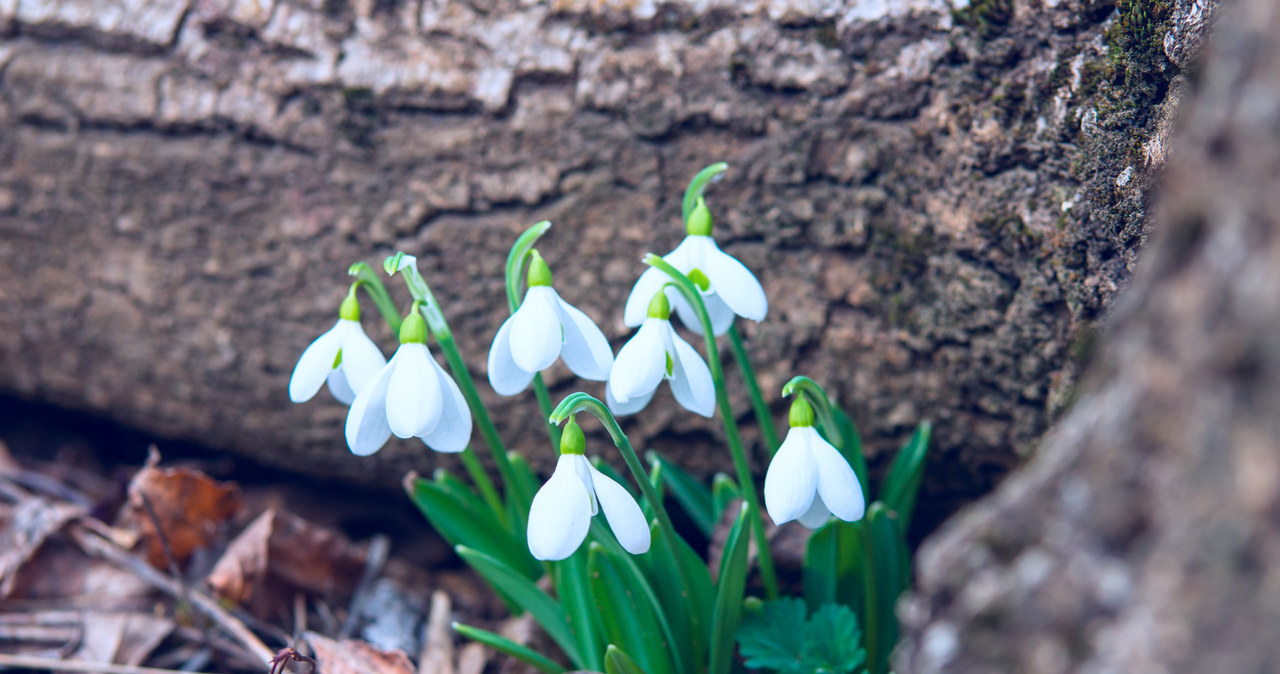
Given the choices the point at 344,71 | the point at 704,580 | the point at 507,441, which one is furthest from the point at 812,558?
the point at 344,71

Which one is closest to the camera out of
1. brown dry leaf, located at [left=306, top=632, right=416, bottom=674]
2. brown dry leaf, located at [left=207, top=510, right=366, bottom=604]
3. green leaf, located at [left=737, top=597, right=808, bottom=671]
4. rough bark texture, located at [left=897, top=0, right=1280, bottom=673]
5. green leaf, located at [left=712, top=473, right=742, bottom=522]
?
rough bark texture, located at [left=897, top=0, right=1280, bottom=673]

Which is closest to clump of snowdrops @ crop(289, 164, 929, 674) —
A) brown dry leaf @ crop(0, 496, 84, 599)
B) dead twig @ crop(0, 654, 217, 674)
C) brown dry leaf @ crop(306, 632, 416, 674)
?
brown dry leaf @ crop(306, 632, 416, 674)

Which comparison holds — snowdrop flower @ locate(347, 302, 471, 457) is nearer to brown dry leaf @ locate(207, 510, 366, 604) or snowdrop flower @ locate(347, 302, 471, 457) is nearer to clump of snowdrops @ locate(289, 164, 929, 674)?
clump of snowdrops @ locate(289, 164, 929, 674)

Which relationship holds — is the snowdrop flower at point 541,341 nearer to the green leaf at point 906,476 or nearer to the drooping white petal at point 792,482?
the drooping white petal at point 792,482

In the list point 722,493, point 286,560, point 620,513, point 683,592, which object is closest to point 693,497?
point 722,493

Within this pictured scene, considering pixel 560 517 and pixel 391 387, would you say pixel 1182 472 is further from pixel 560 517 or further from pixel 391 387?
pixel 391 387

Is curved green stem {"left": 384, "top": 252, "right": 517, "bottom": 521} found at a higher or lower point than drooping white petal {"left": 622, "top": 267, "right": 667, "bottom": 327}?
lower

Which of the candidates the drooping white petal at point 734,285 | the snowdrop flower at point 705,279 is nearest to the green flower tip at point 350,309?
the snowdrop flower at point 705,279
